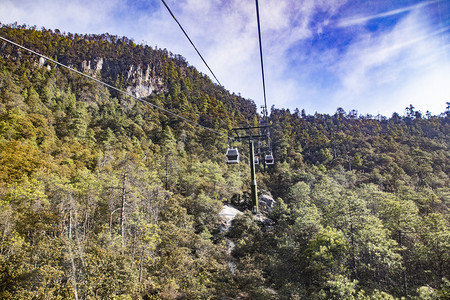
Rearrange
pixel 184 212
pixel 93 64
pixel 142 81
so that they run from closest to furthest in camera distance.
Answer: pixel 184 212
pixel 93 64
pixel 142 81

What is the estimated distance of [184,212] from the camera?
854 inches

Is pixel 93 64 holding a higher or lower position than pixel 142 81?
higher

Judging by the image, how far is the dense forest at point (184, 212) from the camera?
44.1 ft

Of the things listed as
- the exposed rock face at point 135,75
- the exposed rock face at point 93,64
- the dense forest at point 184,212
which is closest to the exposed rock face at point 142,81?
the exposed rock face at point 135,75

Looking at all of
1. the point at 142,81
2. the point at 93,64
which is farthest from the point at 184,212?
the point at 93,64

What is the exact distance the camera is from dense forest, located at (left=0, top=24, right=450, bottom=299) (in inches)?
530

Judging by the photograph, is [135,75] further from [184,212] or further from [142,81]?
[184,212]

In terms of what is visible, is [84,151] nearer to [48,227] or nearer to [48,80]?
[48,227]

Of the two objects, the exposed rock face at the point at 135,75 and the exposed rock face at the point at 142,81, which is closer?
the exposed rock face at the point at 135,75

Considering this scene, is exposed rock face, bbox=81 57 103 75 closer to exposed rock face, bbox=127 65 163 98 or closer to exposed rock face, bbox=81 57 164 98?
exposed rock face, bbox=81 57 164 98

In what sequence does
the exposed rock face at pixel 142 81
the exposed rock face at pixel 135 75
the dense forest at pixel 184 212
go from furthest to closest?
1. the exposed rock face at pixel 142 81
2. the exposed rock face at pixel 135 75
3. the dense forest at pixel 184 212

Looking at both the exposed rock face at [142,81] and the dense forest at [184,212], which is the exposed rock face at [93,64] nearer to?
the exposed rock face at [142,81]

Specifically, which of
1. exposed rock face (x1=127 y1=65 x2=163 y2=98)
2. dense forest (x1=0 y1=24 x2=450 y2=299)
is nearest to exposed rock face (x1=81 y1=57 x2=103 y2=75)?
exposed rock face (x1=127 y1=65 x2=163 y2=98)

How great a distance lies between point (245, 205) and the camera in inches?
1554
